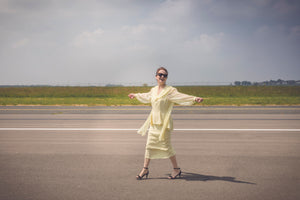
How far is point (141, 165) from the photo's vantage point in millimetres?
Result: 4902

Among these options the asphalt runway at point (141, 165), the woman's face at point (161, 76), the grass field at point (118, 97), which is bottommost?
the asphalt runway at point (141, 165)

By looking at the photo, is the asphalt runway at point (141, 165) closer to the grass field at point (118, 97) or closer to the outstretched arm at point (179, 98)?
the outstretched arm at point (179, 98)

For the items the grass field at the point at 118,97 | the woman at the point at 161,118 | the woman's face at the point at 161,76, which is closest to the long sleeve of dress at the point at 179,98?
the woman at the point at 161,118

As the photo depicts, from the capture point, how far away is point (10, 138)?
7.45 meters

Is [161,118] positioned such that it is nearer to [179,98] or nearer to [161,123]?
[161,123]

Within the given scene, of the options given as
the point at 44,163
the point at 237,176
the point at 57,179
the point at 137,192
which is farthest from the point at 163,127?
the point at 44,163

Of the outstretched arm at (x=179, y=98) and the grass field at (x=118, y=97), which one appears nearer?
the outstretched arm at (x=179, y=98)

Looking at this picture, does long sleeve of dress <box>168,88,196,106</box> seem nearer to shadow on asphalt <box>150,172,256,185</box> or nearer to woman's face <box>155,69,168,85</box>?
woman's face <box>155,69,168,85</box>

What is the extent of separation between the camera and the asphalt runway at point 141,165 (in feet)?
11.9

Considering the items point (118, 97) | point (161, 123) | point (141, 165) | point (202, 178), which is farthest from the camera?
point (118, 97)

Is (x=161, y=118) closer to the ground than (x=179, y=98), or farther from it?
closer to the ground

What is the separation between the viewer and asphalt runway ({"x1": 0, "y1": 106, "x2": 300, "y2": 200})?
3637mm

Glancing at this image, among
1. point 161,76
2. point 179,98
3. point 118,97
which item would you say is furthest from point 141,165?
point 118,97

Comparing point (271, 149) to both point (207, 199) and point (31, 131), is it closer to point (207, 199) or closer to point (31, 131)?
point (207, 199)
